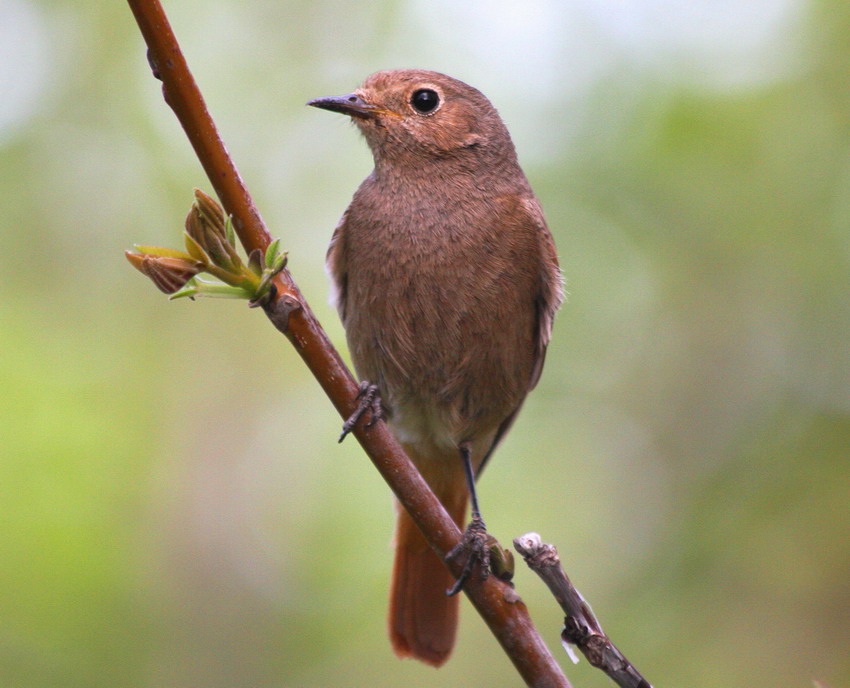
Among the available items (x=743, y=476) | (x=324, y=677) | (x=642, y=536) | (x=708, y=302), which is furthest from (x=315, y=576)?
(x=708, y=302)

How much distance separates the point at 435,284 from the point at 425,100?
1.05 meters

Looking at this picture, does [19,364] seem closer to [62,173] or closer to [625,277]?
[62,173]

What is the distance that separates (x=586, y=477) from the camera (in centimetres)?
655

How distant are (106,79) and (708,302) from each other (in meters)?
4.63

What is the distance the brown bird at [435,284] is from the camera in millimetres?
4227

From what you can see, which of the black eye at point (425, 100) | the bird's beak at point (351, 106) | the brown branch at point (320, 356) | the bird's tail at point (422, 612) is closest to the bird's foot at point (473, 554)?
the brown branch at point (320, 356)

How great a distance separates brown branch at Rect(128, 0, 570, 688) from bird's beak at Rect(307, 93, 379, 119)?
81.0 inches

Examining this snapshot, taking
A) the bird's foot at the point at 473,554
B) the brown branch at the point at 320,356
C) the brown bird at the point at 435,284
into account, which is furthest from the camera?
the brown bird at the point at 435,284

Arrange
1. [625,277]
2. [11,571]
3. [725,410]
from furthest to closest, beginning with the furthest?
[625,277] → [725,410] → [11,571]

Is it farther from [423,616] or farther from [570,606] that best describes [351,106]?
[570,606]

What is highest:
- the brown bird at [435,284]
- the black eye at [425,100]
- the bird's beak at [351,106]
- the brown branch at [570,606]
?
the black eye at [425,100]

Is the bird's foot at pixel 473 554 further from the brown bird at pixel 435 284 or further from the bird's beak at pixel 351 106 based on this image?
the bird's beak at pixel 351 106

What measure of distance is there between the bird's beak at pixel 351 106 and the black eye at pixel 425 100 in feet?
0.74

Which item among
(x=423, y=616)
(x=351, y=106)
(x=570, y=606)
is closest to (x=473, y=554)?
(x=570, y=606)
